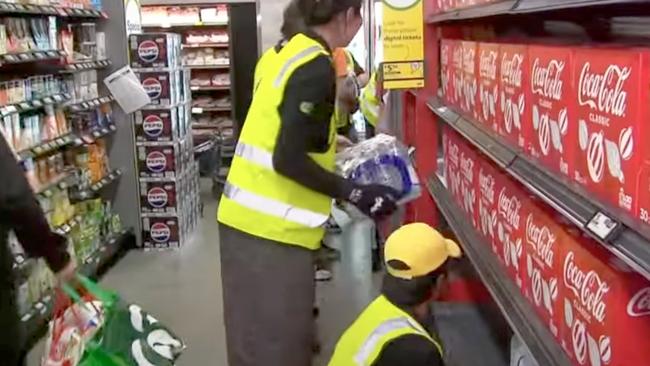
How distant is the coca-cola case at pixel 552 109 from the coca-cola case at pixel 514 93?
63 millimetres

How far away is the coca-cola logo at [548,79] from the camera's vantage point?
6.96 feet

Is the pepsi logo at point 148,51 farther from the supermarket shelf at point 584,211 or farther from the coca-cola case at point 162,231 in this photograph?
the supermarket shelf at point 584,211

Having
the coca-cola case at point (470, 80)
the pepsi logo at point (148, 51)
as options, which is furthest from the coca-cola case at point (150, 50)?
the coca-cola case at point (470, 80)

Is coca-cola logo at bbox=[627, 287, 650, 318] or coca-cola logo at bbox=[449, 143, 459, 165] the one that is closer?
coca-cola logo at bbox=[627, 287, 650, 318]

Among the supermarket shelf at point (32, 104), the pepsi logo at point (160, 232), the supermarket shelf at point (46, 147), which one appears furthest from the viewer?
the pepsi logo at point (160, 232)

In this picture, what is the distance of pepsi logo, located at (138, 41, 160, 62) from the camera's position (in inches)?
288

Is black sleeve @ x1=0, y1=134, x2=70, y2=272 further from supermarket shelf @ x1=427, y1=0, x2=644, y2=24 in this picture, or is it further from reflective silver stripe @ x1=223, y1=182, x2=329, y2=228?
supermarket shelf @ x1=427, y1=0, x2=644, y2=24

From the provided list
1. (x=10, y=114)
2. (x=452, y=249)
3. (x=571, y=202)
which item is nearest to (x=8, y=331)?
(x=452, y=249)

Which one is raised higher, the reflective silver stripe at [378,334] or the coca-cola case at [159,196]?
the reflective silver stripe at [378,334]

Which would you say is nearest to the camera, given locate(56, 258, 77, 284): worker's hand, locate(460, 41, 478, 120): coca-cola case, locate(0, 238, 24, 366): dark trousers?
locate(0, 238, 24, 366): dark trousers

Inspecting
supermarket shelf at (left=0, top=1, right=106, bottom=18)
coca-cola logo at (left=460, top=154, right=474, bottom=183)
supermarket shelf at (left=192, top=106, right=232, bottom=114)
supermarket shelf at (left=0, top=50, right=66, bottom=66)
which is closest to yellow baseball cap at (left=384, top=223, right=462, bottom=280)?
coca-cola logo at (left=460, top=154, right=474, bottom=183)

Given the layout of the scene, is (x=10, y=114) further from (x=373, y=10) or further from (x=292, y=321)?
(x=373, y=10)

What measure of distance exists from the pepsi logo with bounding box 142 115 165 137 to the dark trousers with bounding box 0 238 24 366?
14.8 ft

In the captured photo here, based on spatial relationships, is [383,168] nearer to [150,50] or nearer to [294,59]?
[294,59]
